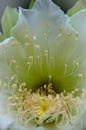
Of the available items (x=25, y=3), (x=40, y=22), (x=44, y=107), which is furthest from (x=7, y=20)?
(x=25, y=3)

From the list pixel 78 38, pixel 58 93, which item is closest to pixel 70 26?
pixel 78 38

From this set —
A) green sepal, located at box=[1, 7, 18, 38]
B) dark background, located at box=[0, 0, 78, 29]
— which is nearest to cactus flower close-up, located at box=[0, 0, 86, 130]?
green sepal, located at box=[1, 7, 18, 38]

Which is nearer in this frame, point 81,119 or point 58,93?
point 81,119

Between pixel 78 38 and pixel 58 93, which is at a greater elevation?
pixel 78 38

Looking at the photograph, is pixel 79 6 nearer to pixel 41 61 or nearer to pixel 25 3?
pixel 41 61

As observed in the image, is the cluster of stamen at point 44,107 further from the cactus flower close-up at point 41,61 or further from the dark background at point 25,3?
the dark background at point 25,3

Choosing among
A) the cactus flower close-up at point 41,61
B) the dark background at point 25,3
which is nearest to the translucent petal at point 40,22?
the cactus flower close-up at point 41,61

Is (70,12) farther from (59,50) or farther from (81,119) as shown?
(81,119)

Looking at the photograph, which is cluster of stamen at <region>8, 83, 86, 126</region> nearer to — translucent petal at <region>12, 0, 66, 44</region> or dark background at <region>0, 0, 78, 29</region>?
translucent petal at <region>12, 0, 66, 44</region>
